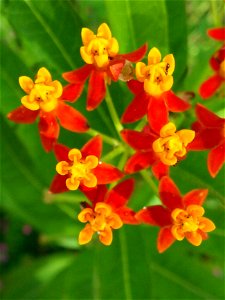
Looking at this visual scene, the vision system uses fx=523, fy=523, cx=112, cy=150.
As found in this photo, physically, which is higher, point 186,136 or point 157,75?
point 157,75

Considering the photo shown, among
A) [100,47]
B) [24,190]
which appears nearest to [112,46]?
[100,47]

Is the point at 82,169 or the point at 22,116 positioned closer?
the point at 82,169

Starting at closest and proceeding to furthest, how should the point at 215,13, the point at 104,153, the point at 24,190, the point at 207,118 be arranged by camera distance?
the point at 207,118, the point at 215,13, the point at 104,153, the point at 24,190

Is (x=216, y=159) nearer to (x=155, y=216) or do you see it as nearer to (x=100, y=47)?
(x=155, y=216)

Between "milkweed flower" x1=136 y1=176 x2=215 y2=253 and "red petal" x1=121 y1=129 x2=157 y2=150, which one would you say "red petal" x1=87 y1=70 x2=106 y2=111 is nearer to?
"red petal" x1=121 y1=129 x2=157 y2=150

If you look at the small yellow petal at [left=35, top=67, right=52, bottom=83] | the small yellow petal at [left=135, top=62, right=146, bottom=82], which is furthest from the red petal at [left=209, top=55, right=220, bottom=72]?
the small yellow petal at [left=35, top=67, right=52, bottom=83]

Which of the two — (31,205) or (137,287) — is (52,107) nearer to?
(137,287)

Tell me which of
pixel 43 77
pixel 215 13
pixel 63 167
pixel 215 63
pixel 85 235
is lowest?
pixel 85 235

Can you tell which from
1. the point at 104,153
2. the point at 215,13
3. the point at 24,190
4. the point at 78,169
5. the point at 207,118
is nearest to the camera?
the point at 78,169
